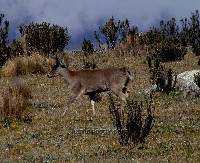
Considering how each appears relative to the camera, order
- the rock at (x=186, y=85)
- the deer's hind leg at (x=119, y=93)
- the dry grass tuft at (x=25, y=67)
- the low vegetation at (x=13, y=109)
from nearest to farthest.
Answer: the low vegetation at (x=13, y=109)
the deer's hind leg at (x=119, y=93)
the rock at (x=186, y=85)
the dry grass tuft at (x=25, y=67)

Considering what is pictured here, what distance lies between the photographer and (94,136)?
14547 mm

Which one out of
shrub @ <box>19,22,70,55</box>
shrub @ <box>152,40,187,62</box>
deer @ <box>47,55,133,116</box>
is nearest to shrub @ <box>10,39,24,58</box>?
shrub @ <box>19,22,70,55</box>

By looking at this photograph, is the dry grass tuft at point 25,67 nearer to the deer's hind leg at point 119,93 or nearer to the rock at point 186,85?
the rock at point 186,85

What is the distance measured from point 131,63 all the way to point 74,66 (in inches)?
134

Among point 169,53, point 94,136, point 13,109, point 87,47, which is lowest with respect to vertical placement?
point 94,136

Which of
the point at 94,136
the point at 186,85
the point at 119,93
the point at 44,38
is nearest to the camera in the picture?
the point at 94,136

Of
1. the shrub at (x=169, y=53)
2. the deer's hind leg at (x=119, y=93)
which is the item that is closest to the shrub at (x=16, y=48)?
the shrub at (x=169, y=53)

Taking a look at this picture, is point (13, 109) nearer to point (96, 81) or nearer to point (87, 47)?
point (96, 81)

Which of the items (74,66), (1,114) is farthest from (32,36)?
(1,114)

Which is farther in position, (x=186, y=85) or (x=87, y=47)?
(x=87, y=47)

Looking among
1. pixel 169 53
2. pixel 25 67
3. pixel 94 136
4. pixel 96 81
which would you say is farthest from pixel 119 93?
pixel 169 53

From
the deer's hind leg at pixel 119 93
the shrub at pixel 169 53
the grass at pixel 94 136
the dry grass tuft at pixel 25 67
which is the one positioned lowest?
the grass at pixel 94 136

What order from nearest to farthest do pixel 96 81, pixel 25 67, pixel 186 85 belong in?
pixel 96 81, pixel 186 85, pixel 25 67

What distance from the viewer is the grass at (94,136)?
Result: 12.6m
